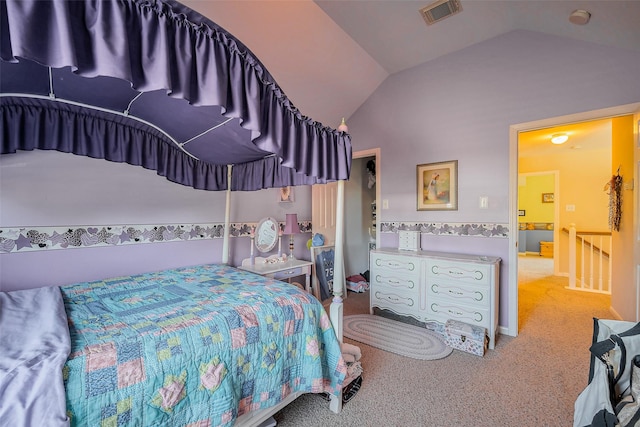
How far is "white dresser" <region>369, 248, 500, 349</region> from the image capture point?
2479mm

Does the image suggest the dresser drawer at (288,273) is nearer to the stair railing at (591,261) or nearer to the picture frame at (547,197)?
the stair railing at (591,261)

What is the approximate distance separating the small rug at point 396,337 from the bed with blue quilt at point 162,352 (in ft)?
3.39

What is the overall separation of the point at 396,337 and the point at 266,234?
175 centimetres

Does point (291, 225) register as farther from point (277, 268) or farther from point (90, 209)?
point (90, 209)

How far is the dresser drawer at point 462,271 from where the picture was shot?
2471 millimetres

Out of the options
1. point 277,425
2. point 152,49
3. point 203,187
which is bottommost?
point 277,425

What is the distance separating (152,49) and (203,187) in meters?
1.85

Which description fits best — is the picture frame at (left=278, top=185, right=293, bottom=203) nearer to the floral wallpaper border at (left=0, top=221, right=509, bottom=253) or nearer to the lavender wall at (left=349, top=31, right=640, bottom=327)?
the floral wallpaper border at (left=0, top=221, right=509, bottom=253)

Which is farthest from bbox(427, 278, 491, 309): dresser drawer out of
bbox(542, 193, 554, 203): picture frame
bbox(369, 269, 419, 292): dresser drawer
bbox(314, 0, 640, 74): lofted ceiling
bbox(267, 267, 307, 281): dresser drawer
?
bbox(542, 193, 554, 203): picture frame

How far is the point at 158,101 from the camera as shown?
167 centimetres

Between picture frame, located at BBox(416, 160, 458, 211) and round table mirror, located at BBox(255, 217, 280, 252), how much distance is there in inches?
69.9

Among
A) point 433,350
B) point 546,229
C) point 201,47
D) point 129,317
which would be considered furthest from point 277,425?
point 546,229

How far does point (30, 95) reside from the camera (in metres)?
1.61

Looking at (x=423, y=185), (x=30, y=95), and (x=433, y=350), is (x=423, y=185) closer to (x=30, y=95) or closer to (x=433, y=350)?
(x=433, y=350)
